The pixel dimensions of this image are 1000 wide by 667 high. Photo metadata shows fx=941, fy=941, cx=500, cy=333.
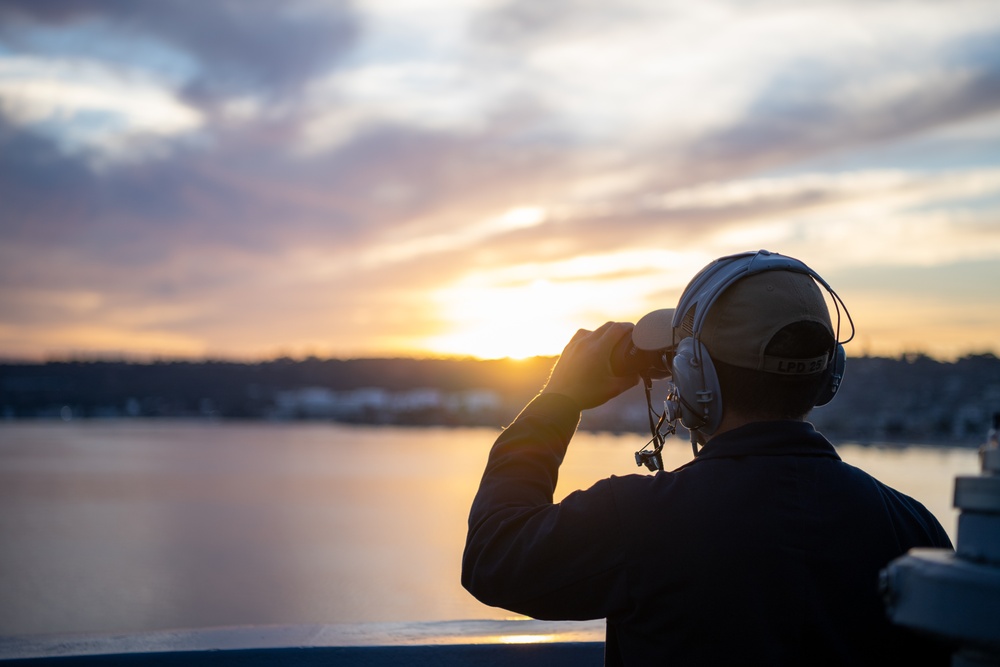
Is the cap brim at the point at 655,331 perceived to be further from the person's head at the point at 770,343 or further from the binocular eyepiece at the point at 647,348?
→ the person's head at the point at 770,343

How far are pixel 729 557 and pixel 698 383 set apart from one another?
24 cm

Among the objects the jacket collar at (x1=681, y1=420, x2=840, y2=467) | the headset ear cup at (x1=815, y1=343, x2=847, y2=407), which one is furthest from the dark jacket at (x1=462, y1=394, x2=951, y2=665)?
the headset ear cup at (x1=815, y1=343, x2=847, y2=407)

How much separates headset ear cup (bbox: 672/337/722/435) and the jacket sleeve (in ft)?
0.61

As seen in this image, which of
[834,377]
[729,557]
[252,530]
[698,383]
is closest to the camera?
[729,557]

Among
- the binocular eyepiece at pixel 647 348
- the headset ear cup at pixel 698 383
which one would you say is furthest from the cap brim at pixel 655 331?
the headset ear cup at pixel 698 383

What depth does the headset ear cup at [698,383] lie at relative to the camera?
1283mm

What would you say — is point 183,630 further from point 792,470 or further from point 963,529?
point 963,529

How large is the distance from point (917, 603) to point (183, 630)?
68.3 inches

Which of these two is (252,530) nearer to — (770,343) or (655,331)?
(655,331)

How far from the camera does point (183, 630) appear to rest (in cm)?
215

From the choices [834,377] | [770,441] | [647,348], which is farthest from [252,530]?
[770,441]

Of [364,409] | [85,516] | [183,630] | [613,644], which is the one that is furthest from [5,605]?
[364,409]

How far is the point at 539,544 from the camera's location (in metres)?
1.21

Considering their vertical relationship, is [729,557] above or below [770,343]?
below
